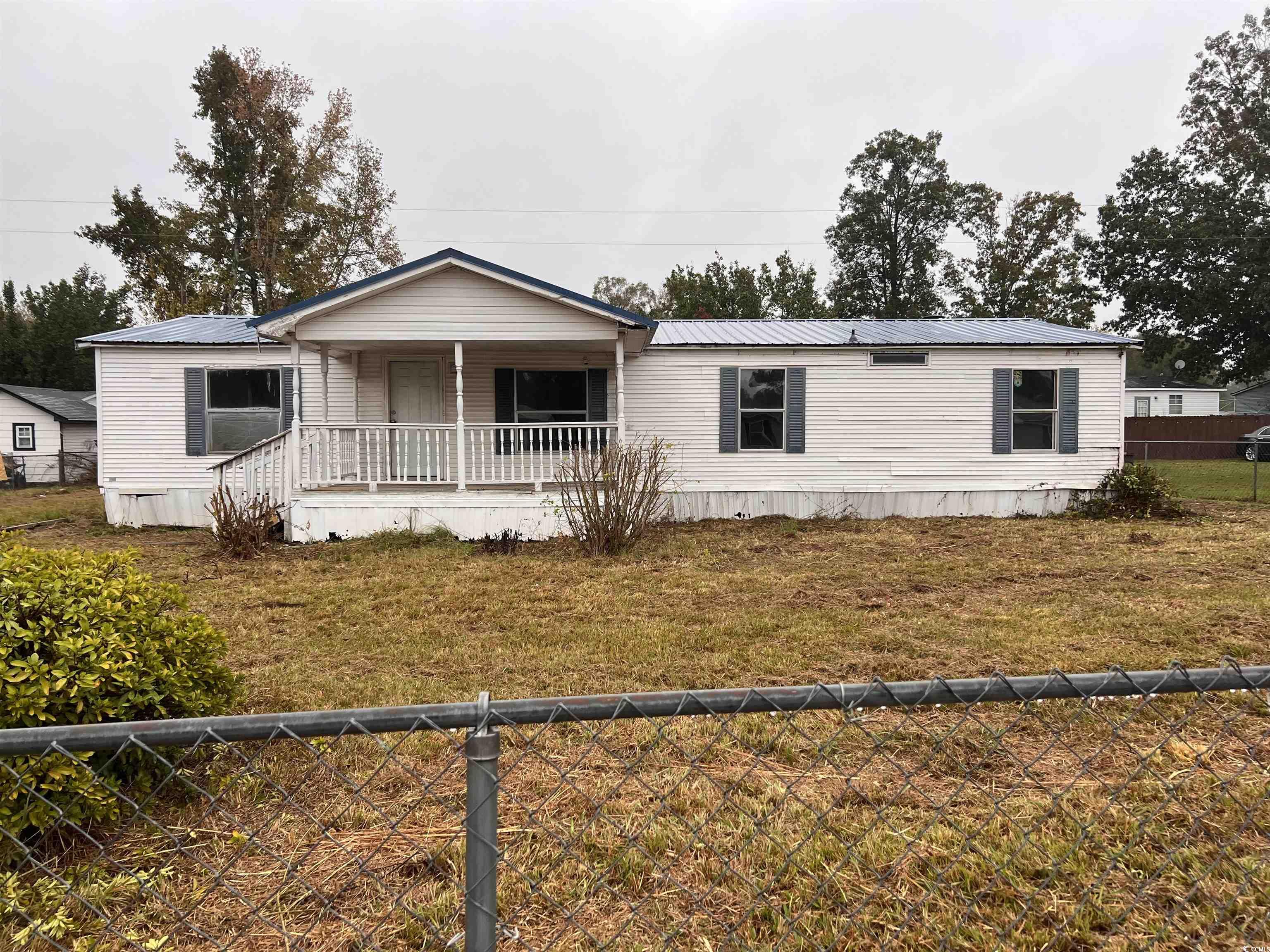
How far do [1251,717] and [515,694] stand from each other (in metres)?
3.81

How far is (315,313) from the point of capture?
30.3 ft

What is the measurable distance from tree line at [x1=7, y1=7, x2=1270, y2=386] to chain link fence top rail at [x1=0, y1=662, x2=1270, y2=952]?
60.5 feet

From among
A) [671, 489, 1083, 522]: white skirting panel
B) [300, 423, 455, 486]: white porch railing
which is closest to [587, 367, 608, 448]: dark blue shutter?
[671, 489, 1083, 522]: white skirting panel

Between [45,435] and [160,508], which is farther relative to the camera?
[45,435]

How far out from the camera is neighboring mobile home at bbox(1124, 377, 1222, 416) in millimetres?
37656

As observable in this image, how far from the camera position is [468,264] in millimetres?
9180

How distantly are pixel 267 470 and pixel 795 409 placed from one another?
321 inches

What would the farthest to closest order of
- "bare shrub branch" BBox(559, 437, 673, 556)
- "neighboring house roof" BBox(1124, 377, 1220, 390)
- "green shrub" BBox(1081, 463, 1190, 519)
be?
"neighboring house roof" BBox(1124, 377, 1220, 390) → "green shrub" BBox(1081, 463, 1190, 519) → "bare shrub branch" BBox(559, 437, 673, 556)

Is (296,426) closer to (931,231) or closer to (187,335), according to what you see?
(187,335)

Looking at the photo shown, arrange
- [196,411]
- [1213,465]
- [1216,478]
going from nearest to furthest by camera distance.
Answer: [196,411]
[1216,478]
[1213,465]

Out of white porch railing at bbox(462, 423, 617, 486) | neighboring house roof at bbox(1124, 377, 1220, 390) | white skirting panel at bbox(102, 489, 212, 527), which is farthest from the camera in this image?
neighboring house roof at bbox(1124, 377, 1220, 390)

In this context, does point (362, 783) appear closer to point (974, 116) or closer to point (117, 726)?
point (117, 726)

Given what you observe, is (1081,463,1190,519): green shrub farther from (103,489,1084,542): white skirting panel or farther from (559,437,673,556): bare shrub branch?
(559,437,673,556): bare shrub branch

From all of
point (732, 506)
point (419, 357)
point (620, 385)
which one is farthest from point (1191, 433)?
point (419, 357)
